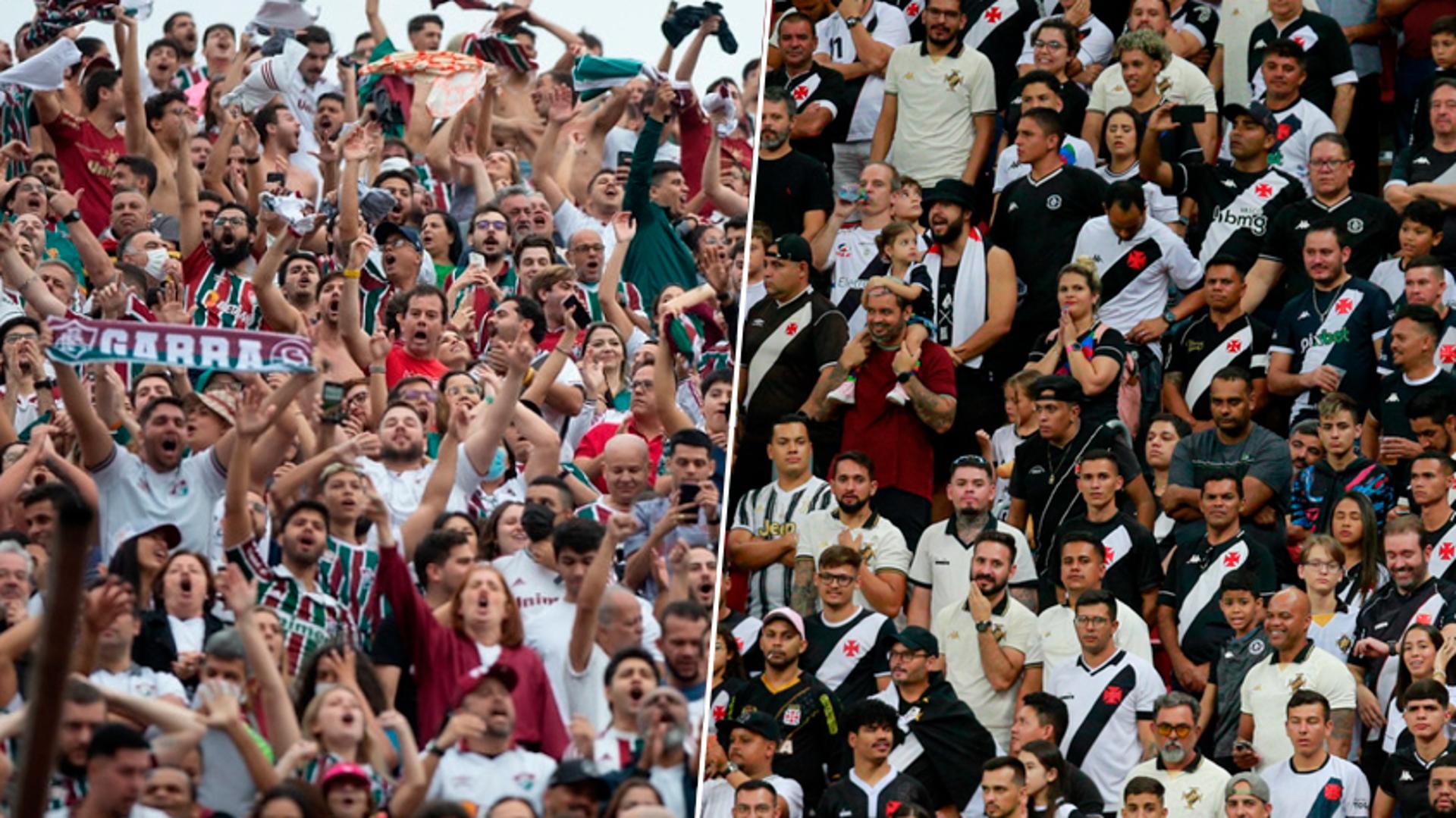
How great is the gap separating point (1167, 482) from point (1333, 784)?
166 centimetres

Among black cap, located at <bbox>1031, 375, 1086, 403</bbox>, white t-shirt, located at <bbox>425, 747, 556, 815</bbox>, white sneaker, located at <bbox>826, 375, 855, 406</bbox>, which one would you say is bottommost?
black cap, located at <bbox>1031, 375, 1086, 403</bbox>

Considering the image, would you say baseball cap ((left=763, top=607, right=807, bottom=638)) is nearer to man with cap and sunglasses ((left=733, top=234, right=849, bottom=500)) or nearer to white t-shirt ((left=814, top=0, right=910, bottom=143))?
man with cap and sunglasses ((left=733, top=234, right=849, bottom=500))

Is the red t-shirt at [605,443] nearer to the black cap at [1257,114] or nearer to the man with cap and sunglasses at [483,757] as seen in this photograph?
the man with cap and sunglasses at [483,757]

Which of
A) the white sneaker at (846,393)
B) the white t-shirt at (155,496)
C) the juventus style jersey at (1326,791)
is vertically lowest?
the juventus style jersey at (1326,791)

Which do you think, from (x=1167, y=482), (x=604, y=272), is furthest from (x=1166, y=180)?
(x=604, y=272)

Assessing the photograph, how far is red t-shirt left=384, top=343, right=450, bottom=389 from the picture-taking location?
9.93 meters

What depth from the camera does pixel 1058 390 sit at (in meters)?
10.7

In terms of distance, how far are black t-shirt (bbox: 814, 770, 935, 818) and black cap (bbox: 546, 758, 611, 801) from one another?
2.32 m

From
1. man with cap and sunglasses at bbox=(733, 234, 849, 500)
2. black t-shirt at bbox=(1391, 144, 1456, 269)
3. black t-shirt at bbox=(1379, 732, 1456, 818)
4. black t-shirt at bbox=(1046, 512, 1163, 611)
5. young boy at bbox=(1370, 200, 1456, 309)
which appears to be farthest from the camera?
black t-shirt at bbox=(1391, 144, 1456, 269)

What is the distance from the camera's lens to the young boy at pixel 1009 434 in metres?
10.8

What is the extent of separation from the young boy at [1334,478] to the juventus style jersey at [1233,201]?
116cm

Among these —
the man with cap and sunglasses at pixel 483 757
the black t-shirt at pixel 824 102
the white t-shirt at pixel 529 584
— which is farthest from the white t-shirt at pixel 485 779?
the black t-shirt at pixel 824 102

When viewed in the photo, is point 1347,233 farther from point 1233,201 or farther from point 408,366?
point 408,366

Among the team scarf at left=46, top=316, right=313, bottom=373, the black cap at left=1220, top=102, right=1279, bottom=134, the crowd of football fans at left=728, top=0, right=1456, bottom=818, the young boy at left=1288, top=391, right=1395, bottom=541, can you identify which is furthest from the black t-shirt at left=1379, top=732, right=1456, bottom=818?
the team scarf at left=46, top=316, right=313, bottom=373
